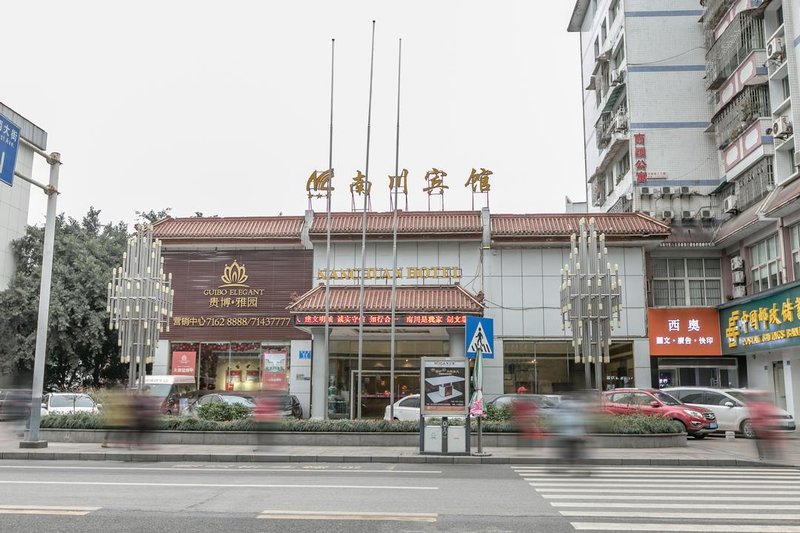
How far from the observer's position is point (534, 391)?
30719 millimetres

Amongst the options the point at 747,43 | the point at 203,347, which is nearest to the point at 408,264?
the point at 203,347

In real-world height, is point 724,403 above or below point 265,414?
above

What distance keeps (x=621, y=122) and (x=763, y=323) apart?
13559 millimetres

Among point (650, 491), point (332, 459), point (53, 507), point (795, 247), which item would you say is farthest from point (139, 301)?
point (795, 247)

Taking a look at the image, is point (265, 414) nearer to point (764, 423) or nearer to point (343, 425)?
point (343, 425)

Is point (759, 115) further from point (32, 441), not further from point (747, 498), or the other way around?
point (32, 441)

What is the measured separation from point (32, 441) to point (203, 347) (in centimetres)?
1381

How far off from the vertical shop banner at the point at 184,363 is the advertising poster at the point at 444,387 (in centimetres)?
1720

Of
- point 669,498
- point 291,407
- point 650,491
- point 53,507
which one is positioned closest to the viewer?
point 53,507

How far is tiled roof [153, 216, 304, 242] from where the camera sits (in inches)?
1271

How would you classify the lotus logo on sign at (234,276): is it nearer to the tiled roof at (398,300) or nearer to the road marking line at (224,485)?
the tiled roof at (398,300)

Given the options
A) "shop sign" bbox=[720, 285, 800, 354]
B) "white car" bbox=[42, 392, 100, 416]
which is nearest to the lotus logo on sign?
"white car" bbox=[42, 392, 100, 416]

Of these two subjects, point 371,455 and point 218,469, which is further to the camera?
point 371,455

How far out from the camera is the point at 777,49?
2791cm
